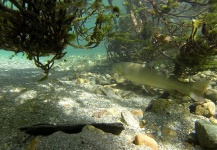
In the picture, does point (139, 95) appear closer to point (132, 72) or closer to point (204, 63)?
point (132, 72)

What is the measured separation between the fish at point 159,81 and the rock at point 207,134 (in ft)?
3.85

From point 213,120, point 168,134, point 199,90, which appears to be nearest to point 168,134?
point 168,134

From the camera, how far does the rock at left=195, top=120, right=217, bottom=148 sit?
292 cm

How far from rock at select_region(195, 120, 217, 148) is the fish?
117 cm

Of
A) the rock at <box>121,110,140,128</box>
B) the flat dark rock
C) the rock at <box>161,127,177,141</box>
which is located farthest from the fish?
the flat dark rock

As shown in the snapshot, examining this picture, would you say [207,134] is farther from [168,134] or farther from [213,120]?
[213,120]

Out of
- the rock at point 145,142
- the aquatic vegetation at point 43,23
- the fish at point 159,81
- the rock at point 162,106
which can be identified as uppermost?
the aquatic vegetation at point 43,23

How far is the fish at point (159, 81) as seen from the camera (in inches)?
165

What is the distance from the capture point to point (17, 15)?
116 inches

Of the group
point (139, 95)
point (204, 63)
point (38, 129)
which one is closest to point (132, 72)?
point (139, 95)

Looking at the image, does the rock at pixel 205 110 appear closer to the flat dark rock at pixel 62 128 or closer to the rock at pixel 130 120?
the rock at pixel 130 120

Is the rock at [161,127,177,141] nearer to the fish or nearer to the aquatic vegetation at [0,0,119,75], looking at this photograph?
the fish

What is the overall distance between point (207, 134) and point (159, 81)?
6.30 ft

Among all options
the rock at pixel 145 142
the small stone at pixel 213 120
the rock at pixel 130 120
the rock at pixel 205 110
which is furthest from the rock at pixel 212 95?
the rock at pixel 145 142
